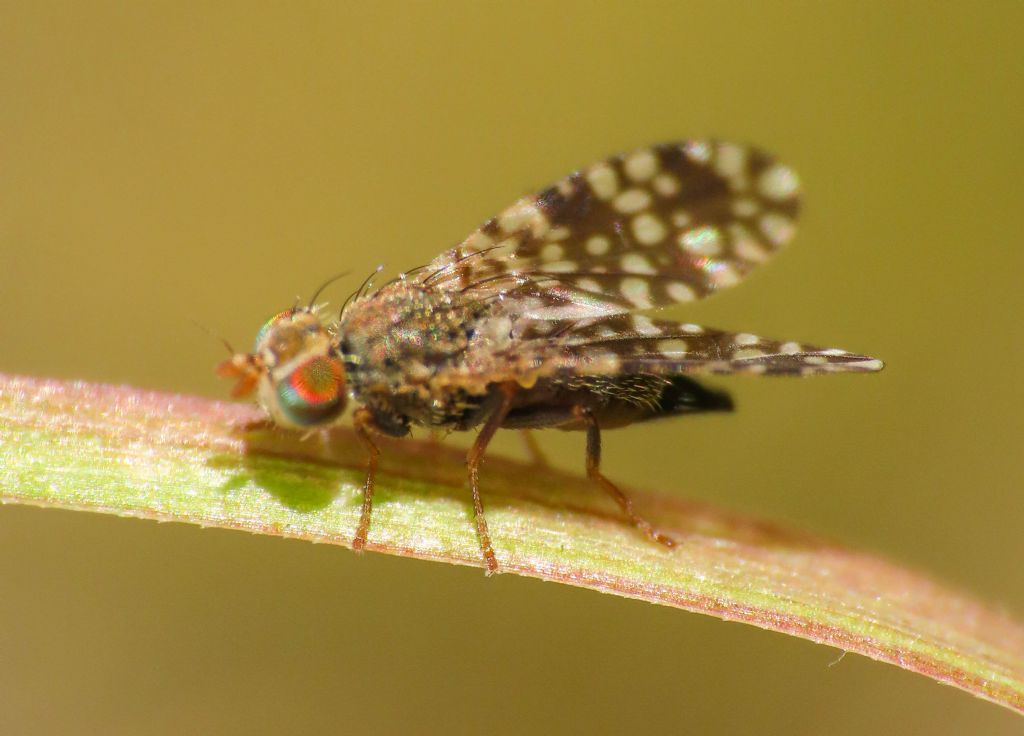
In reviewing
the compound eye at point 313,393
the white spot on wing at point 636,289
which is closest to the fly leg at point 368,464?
the compound eye at point 313,393

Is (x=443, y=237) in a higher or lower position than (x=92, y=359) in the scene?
higher

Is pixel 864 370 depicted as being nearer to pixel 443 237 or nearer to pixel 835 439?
pixel 835 439

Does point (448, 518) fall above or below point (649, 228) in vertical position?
below

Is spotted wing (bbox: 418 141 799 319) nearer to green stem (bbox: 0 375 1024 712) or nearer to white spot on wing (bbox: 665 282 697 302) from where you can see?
white spot on wing (bbox: 665 282 697 302)

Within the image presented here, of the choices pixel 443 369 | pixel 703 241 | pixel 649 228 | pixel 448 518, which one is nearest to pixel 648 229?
pixel 649 228

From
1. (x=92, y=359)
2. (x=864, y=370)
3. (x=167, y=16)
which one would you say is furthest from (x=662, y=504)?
(x=167, y=16)

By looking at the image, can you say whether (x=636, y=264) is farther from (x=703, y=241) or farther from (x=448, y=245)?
(x=448, y=245)
